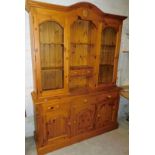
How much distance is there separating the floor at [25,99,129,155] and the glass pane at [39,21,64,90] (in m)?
1.01

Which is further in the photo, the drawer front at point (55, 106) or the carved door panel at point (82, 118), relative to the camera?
the carved door panel at point (82, 118)

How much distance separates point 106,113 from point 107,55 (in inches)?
41.8

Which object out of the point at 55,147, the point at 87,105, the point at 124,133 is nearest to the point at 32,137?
the point at 55,147

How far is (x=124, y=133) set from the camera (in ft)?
8.95

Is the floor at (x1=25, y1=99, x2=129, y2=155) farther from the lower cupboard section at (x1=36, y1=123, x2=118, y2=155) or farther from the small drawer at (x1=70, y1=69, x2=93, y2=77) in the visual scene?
the small drawer at (x1=70, y1=69, x2=93, y2=77)

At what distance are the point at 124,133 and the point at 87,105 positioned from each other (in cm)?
102

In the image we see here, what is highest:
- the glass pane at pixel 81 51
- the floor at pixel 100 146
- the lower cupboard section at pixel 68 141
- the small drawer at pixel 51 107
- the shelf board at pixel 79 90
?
the glass pane at pixel 81 51

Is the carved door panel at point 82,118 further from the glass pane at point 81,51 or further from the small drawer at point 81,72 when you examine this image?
the small drawer at point 81,72

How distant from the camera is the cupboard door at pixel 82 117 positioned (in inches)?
89.7
